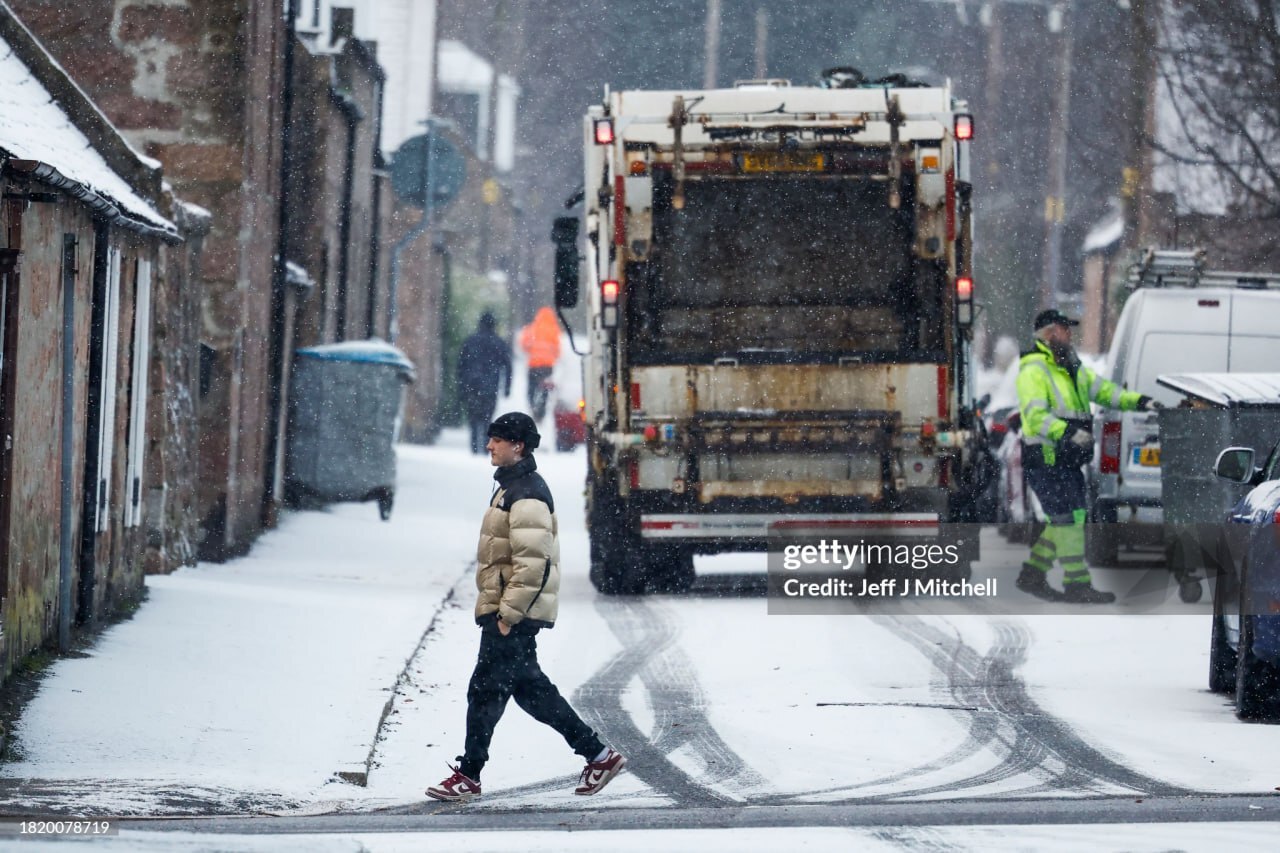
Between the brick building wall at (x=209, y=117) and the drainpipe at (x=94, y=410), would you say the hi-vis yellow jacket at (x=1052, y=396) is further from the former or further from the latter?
the drainpipe at (x=94, y=410)

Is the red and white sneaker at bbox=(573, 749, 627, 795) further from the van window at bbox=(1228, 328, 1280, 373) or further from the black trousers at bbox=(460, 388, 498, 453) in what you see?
the black trousers at bbox=(460, 388, 498, 453)

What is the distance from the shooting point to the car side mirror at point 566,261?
50.9ft

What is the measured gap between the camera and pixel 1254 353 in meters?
15.9

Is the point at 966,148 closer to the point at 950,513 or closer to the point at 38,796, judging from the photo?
the point at 950,513

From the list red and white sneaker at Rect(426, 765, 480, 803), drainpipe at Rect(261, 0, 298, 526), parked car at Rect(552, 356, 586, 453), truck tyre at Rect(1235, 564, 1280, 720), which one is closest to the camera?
red and white sneaker at Rect(426, 765, 480, 803)

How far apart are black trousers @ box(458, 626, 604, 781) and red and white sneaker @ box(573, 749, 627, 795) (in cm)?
4

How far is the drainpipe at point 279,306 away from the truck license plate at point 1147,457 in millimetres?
6732

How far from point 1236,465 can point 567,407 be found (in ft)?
72.2

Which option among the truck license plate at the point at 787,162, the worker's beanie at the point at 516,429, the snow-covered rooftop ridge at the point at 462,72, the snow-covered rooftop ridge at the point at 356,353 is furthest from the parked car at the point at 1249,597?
the snow-covered rooftop ridge at the point at 462,72

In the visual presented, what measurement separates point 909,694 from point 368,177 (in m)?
16.7

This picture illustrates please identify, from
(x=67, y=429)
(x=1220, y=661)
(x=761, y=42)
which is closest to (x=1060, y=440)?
(x=1220, y=661)

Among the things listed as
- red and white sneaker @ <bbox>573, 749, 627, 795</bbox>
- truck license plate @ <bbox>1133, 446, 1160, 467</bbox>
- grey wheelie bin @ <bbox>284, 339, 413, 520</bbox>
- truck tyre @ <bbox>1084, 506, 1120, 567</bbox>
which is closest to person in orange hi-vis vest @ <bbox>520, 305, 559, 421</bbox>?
grey wheelie bin @ <bbox>284, 339, 413, 520</bbox>

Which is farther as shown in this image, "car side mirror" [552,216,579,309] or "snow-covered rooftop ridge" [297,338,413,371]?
"snow-covered rooftop ridge" [297,338,413,371]

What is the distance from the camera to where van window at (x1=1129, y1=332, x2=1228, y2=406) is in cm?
1595
